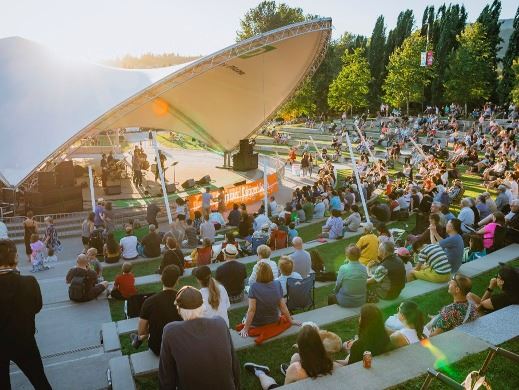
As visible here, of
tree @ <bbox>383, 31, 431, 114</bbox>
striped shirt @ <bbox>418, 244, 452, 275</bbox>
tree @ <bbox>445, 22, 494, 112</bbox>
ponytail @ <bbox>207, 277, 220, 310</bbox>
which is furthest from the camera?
tree @ <bbox>383, 31, 431, 114</bbox>

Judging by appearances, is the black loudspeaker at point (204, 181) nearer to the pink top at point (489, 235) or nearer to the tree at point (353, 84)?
the pink top at point (489, 235)

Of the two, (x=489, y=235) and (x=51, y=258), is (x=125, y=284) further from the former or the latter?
(x=489, y=235)

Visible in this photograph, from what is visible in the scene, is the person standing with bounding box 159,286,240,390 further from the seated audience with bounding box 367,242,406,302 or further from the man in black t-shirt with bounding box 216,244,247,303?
the seated audience with bounding box 367,242,406,302

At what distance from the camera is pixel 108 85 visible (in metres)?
19.5

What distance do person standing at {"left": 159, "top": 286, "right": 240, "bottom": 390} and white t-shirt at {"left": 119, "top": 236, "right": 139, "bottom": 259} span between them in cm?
795

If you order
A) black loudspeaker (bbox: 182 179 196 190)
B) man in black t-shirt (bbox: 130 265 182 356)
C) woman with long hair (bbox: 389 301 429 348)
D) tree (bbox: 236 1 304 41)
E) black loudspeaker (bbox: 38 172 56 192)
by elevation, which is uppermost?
tree (bbox: 236 1 304 41)

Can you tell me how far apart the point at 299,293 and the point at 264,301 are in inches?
56.0

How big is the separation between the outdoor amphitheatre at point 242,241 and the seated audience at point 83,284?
0.04 m

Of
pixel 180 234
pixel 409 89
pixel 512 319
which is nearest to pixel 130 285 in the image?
pixel 180 234

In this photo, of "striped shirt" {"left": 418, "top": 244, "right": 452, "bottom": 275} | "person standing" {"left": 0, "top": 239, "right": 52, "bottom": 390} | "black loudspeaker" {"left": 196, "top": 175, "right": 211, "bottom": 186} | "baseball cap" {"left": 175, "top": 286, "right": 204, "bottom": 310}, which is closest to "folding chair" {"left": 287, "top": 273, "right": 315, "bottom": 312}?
"striped shirt" {"left": 418, "top": 244, "right": 452, "bottom": 275}

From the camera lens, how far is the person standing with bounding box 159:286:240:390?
3473 mm

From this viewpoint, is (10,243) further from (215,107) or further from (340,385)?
(215,107)

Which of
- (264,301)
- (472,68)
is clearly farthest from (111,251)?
(472,68)

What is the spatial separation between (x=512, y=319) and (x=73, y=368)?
6.07 meters
